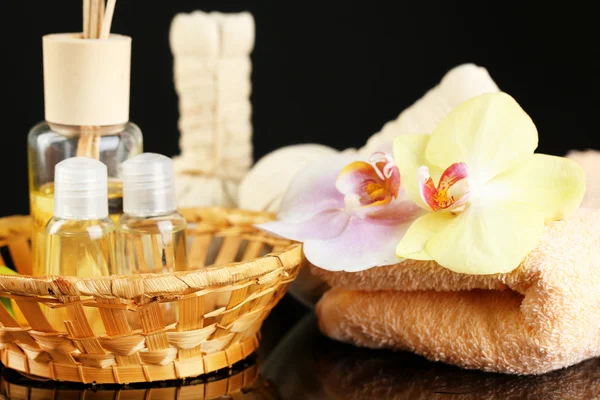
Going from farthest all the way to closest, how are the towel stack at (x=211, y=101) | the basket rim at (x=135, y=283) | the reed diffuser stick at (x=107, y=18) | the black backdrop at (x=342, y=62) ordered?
the black backdrop at (x=342, y=62), the towel stack at (x=211, y=101), the reed diffuser stick at (x=107, y=18), the basket rim at (x=135, y=283)

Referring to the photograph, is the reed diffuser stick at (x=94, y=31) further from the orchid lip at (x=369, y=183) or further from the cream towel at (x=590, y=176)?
the cream towel at (x=590, y=176)

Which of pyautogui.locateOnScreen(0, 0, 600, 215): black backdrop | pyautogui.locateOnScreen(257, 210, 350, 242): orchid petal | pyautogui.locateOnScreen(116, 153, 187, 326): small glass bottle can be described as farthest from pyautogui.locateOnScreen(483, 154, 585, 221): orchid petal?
pyautogui.locateOnScreen(0, 0, 600, 215): black backdrop

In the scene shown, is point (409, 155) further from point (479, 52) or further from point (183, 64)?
point (479, 52)

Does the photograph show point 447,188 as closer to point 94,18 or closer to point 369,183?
point 369,183

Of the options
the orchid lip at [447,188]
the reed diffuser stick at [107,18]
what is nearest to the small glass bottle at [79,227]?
the reed diffuser stick at [107,18]

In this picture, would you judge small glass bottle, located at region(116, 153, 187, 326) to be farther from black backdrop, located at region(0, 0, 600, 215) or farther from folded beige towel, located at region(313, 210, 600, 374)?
black backdrop, located at region(0, 0, 600, 215)

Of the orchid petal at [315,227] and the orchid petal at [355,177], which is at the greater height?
the orchid petal at [355,177]

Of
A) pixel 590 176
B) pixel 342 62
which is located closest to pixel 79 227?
pixel 590 176
